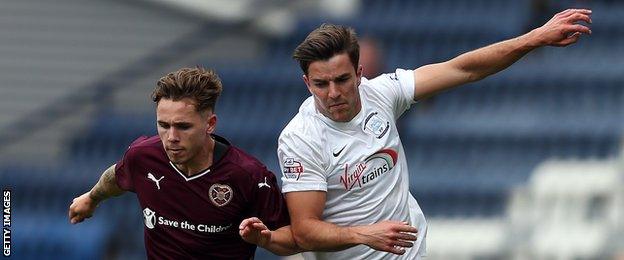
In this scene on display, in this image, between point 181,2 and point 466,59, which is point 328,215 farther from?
point 181,2

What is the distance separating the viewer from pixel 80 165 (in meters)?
15.0

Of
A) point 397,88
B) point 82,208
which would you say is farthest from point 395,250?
point 82,208

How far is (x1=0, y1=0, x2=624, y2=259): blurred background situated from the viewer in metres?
12.4

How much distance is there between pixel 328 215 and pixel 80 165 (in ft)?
27.8

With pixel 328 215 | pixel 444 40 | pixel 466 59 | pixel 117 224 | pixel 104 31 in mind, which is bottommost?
pixel 328 215

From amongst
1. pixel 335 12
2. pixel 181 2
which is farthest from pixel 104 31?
pixel 335 12

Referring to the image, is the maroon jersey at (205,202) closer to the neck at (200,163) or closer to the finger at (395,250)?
the neck at (200,163)

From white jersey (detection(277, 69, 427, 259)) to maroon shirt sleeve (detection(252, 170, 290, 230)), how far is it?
A: 0.06 m

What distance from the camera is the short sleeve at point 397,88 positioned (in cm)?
700

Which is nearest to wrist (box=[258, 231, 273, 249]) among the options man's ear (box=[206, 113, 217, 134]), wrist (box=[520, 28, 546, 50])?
man's ear (box=[206, 113, 217, 134])

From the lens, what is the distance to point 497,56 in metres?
6.93

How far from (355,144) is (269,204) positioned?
0.45 metres

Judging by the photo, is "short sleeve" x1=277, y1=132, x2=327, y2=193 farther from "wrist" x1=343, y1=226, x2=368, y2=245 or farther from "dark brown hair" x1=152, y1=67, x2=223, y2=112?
"dark brown hair" x1=152, y1=67, x2=223, y2=112

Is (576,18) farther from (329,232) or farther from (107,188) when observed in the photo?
(107,188)
